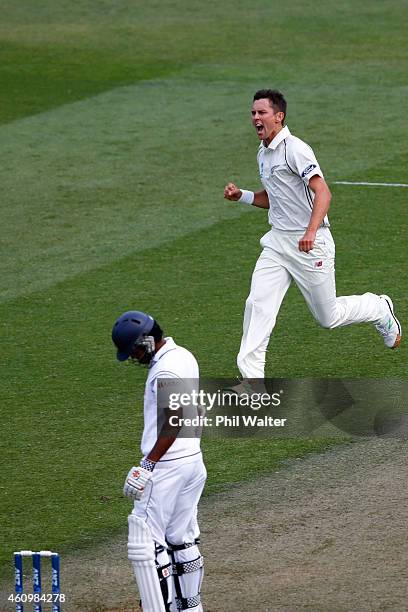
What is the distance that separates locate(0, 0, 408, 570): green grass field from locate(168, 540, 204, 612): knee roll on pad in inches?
54.0

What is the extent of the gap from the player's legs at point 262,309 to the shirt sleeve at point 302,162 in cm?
→ 57

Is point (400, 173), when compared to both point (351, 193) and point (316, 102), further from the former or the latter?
point (316, 102)

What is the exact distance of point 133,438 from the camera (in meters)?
9.71

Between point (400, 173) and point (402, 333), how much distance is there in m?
4.95

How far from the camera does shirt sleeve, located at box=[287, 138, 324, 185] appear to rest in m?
9.80

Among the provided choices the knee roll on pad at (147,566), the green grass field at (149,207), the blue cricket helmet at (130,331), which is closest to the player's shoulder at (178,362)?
the blue cricket helmet at (130,331)

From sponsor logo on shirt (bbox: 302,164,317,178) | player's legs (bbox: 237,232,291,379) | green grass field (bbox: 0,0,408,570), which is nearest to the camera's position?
green grass field (bbox: 0,0,408,570)

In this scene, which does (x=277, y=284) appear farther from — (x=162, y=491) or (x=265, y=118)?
(x=162, y=491)

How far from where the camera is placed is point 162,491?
272 inches

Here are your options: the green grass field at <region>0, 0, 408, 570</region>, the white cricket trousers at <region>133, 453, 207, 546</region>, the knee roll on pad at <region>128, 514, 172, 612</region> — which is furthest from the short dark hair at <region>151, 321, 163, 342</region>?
the green grass field at <region>0, 0, 408, 570</region>

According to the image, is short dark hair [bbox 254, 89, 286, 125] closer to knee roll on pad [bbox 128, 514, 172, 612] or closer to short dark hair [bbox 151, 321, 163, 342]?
short dark hair [bbox 151, 321, 163, 342]

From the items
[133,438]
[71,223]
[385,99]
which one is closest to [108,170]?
[71,223]

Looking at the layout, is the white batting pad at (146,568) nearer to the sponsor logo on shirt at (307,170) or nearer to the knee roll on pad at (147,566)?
the knee roll on pad at (147,566)

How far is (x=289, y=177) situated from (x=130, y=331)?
10.7 ft
